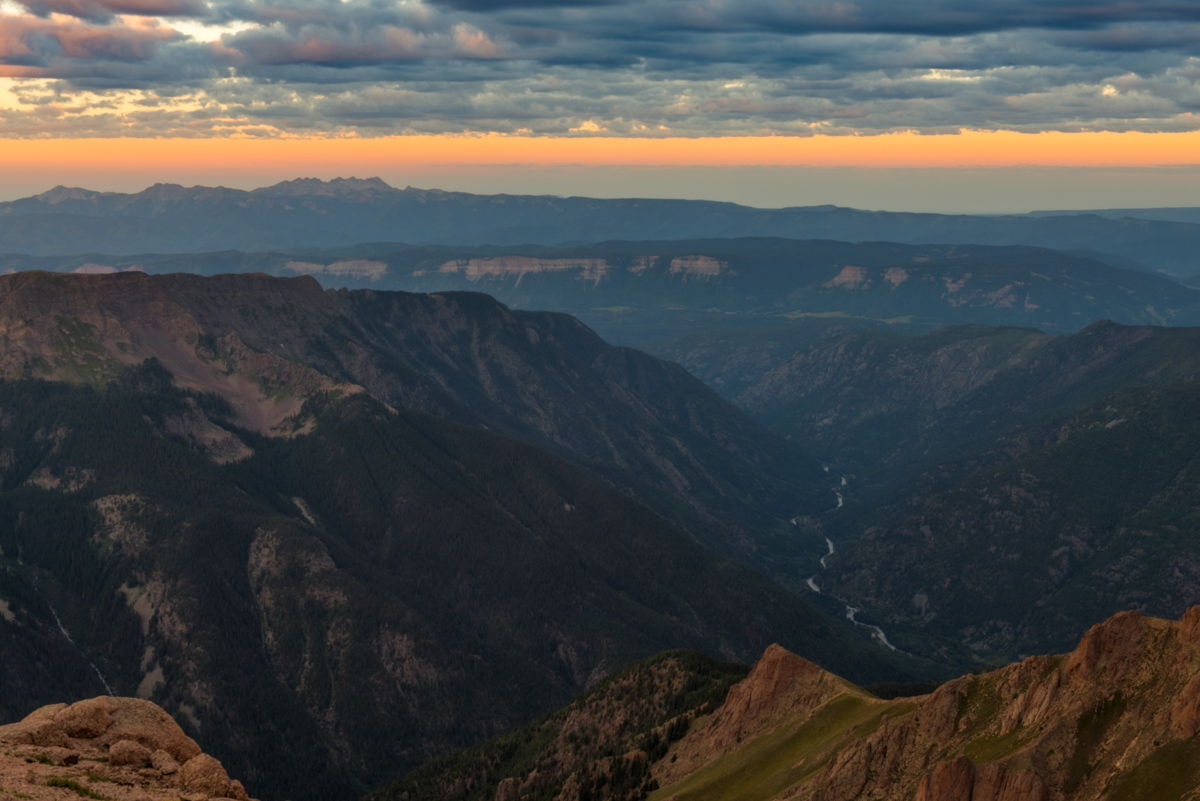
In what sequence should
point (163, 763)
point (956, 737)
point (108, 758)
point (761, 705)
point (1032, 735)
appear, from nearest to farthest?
point (108, 758), point (163, 763), point (1032, 735), point (956, 737), point (761, 705)

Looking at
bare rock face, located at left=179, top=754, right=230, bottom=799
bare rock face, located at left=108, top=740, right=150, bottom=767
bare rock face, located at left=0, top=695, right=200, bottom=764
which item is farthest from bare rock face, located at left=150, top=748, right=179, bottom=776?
bare rock face, located at left=179, top=754, right=230, bottom=799

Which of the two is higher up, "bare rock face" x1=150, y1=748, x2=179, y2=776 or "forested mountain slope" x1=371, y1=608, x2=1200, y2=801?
"bare rock face" x1=150, y1=748, x2=179, y2=776

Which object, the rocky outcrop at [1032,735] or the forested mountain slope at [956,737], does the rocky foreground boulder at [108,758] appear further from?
the forested mountain slope at [956,737]

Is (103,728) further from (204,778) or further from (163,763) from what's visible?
(204,778)

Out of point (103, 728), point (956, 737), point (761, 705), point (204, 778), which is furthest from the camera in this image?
point (761, 705)

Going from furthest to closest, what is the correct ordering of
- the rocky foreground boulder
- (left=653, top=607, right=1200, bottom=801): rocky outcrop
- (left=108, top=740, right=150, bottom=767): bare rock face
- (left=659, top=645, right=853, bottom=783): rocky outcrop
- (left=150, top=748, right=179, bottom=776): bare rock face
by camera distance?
1. (left=659, top=645, right=853, bottom=783): rocky outcrop
2. (left=653, top=607, right=1200, bottom=801): rocky outcrop
3. (left=150, top=748, right=179, bottom=776): bare rock face
4. (left=108, top=740, right=150, bottom=767): bare rock face
5. the rocky foreground boulder

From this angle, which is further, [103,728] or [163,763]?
[103,728]

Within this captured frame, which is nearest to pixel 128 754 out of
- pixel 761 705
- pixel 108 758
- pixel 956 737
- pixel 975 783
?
pixel 108 758

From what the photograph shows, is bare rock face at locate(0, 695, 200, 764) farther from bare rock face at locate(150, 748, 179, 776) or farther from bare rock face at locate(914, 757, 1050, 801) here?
bare rock face at locate(914, 757, 1050, 801)

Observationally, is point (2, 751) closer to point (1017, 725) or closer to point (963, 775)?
point (963, 775)

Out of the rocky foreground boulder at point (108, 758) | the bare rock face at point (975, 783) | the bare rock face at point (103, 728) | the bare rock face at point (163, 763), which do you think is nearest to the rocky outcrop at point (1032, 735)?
the bare rock face at point (975, 783)
